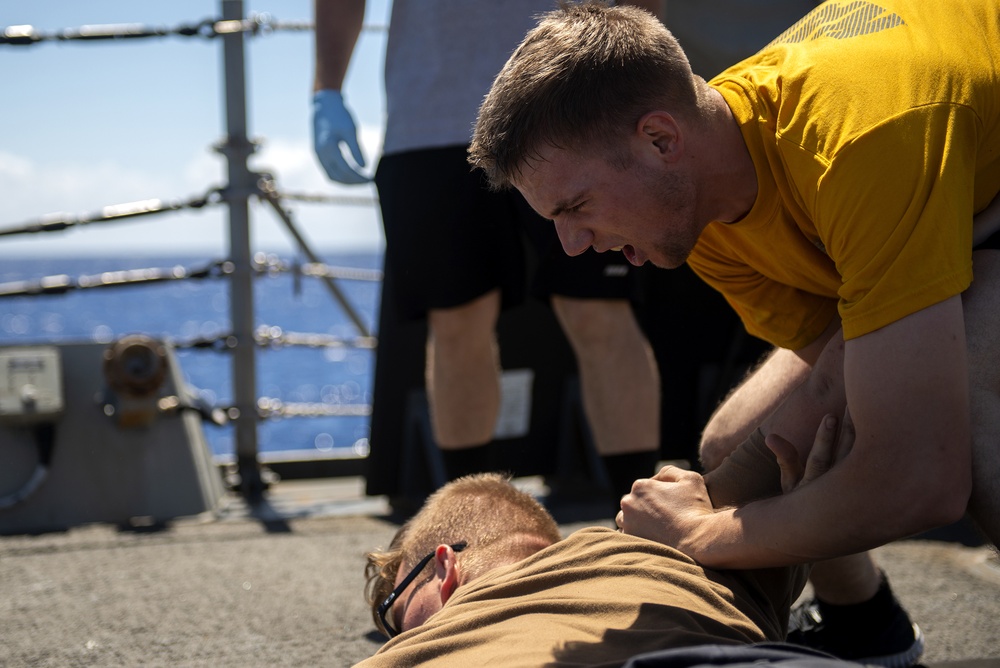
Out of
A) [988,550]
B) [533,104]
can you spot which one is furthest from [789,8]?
[533,104]

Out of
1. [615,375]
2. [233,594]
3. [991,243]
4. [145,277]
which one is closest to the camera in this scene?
[991,243]

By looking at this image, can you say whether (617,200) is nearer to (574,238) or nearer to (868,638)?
(574,238)

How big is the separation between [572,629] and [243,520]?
1630 mm

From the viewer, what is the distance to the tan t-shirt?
111 centimetres

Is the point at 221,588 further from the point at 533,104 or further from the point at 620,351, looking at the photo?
the point at 533,104

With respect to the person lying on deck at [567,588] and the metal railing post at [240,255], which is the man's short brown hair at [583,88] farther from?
the metal railing post at [240,255]

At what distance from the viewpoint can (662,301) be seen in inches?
124

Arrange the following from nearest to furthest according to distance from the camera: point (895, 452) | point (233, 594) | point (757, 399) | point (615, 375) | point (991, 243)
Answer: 1. point (895, 452)
2. point (991, 243)
3. point (757, 399)
4. point (233, 594)
5. point (615, 375)

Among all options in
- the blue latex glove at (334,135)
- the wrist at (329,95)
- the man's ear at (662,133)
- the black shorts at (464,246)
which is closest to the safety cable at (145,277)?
the blue latex glove at (334,135)

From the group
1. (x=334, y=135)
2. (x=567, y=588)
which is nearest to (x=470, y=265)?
(x=334, y=135)

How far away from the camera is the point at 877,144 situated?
110cm

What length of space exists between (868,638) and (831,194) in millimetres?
837

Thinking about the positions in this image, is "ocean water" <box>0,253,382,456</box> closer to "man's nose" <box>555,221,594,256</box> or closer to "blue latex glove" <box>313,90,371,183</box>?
"blue latex glove" <box>313,90,371,183</box>

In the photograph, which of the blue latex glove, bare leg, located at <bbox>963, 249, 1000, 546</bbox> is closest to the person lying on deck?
bare leg, located at <bbox>963, 249, 1000, 546</bbox>
